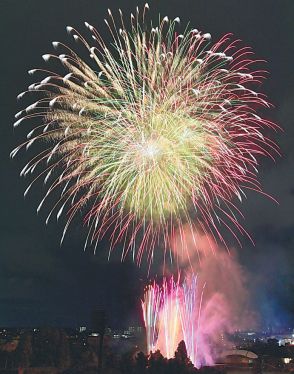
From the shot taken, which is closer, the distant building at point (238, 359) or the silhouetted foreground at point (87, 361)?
the silhouetted foreground at point (87, 361)

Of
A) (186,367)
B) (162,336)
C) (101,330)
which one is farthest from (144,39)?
(162,336)

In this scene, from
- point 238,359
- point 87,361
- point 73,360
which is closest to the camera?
point 87,361

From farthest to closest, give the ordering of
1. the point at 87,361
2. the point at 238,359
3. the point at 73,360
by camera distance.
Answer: the point at 238,359
the point at 73,360
the point at 87,361

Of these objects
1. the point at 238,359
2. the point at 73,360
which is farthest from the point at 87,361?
the point at 238,359

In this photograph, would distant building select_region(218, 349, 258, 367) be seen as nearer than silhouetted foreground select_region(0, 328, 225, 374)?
No

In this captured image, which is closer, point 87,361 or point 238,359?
point 87,361

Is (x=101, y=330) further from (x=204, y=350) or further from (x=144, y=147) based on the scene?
(x=204, y=350)

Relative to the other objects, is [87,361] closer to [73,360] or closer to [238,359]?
[73,360]

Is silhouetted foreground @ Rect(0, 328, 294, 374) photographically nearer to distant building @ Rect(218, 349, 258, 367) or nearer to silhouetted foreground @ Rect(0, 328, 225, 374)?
silhouetted foreground @ Rect(0, 328, 225, 374)

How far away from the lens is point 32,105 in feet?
85.4

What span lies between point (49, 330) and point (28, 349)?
38.5ft

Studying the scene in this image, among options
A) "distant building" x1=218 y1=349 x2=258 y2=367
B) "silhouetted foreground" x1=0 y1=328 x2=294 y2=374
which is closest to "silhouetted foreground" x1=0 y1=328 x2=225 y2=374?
"silhouetted foreground" x1=0 y1=328 x2=294 y2=374

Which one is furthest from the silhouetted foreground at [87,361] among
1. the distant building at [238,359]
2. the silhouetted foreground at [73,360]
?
the distant building at [238,359]

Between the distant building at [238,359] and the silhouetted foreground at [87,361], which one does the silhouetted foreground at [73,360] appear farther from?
the distant building at [238,359]
